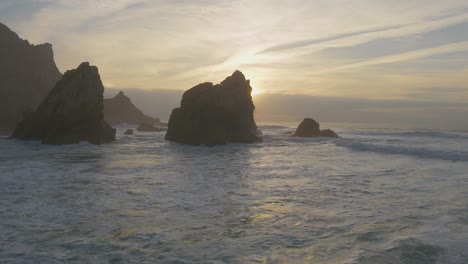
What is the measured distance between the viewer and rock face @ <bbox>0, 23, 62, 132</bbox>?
6475cm

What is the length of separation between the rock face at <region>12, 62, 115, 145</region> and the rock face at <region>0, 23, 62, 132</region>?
27.0m

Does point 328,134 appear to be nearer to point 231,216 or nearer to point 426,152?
point 426,152

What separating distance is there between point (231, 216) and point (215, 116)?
112 feet

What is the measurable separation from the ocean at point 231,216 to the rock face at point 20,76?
52.2 metres

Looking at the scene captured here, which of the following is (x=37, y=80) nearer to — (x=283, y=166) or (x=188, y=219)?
(x=283, y=166)

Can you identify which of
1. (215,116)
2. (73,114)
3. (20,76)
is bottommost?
(215,116)

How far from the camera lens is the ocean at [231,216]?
7617 mm

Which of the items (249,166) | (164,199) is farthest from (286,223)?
(249,166)

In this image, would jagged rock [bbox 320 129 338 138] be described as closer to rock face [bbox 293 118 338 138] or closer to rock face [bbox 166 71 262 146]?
rock face [bbox 293 118 338 138]

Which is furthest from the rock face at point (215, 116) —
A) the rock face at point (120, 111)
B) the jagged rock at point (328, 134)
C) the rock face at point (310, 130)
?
the rock face at point (120, 111)

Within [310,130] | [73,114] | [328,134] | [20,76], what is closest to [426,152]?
[328,134]

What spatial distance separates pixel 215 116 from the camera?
4472 centimetres

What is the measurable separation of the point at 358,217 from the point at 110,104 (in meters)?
100

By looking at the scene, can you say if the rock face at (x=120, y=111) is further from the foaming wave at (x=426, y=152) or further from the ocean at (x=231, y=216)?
the ocean at (x=231, y=216)
